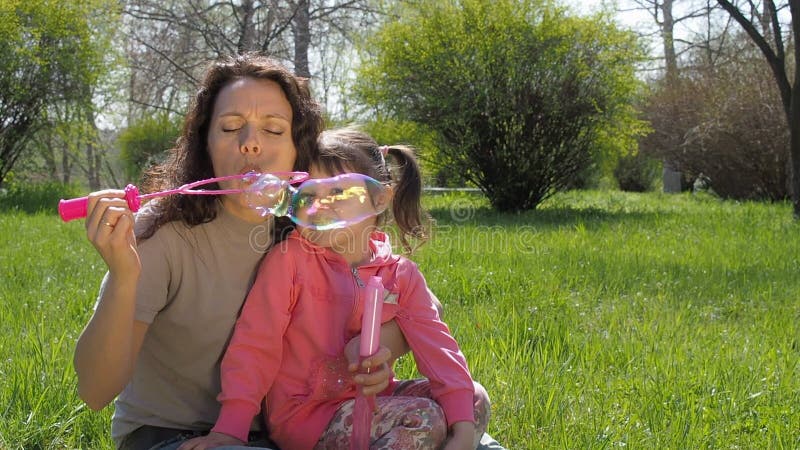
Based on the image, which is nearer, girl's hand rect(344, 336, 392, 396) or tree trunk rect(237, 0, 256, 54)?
girl's hand rect(344, 336, 392, 396)

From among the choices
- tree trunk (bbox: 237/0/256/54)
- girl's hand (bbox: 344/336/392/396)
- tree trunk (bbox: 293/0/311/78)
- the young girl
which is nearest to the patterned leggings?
the young girl

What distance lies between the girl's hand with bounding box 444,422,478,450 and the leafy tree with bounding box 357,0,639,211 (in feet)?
24.2

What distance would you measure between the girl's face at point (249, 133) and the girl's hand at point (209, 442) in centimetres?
54

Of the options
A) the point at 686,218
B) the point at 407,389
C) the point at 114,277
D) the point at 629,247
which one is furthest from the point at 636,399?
the point at 686,218

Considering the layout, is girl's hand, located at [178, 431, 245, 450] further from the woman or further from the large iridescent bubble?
the large iridescent bubble

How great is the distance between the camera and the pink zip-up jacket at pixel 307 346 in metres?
1.81

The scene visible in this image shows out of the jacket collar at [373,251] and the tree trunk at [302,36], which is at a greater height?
the tree trunk at [302,36]

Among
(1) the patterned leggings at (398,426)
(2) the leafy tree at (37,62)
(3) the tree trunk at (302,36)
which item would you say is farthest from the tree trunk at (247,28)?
(1) the patterned leggings at (398,426)

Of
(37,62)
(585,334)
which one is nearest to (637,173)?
(37,62)

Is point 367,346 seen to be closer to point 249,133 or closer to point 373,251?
point 373,251

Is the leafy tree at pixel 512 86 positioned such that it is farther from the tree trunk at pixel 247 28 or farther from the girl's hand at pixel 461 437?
the girl's hand at pixel 461 437

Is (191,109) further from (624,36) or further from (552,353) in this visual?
(624,36)

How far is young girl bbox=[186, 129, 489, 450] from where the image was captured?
5.88 ft

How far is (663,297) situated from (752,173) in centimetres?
964
